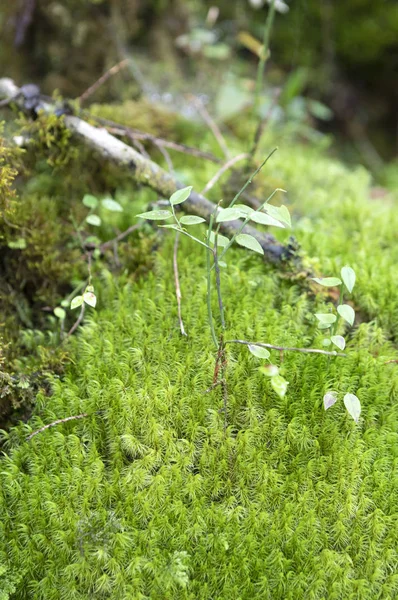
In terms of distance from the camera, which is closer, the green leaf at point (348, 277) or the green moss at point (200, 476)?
the green moss at point (200, 476)

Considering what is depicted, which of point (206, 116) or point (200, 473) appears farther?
point (206, 116)

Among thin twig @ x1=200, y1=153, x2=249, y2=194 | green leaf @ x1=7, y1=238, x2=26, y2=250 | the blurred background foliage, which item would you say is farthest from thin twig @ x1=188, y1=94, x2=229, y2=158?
green leaf @ x1=7, y1=238, x2=26, y2=250

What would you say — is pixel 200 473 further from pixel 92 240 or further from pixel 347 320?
pixel 92 240

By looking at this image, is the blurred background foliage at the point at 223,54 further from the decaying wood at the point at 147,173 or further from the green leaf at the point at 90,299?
the green leaf at the point at 90,299

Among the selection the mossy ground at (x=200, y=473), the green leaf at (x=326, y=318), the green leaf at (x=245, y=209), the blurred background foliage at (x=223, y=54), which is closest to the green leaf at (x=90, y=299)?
the mossy ground at (x=200, y=473)

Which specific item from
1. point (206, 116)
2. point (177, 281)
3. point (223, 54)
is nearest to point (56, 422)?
point (177, 281)

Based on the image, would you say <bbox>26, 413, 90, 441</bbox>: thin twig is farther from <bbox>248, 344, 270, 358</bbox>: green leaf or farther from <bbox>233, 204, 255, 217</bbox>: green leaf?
<bbox>233, 204, 255, 217</bbox>: green leaf
